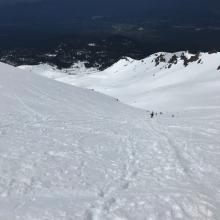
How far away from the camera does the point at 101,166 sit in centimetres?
1855

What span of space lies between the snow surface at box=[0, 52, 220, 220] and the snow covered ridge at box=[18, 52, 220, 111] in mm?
20153

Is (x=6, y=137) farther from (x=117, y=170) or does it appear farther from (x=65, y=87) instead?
(x=65, y=87)

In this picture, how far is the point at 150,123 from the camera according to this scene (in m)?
34.1

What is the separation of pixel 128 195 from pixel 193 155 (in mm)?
7814

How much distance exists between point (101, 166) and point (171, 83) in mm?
91093

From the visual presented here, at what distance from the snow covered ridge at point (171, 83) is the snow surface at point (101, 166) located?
20153mm

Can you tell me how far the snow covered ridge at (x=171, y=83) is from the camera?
61.6m

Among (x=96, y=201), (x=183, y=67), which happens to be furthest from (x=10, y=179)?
(x=183, y=67)

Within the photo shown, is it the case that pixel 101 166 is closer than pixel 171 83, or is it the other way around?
pixel 101 166

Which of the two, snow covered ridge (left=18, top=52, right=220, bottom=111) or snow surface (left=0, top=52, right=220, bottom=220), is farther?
snow covered ridge (left=18, top=52, right=220, bottom=111)

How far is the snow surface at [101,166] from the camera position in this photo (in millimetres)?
13945

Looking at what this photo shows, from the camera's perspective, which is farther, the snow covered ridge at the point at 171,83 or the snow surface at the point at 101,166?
the snow covered ridge at the point at 171,83

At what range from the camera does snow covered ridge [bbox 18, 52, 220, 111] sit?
61.6m

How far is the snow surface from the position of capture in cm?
1395
